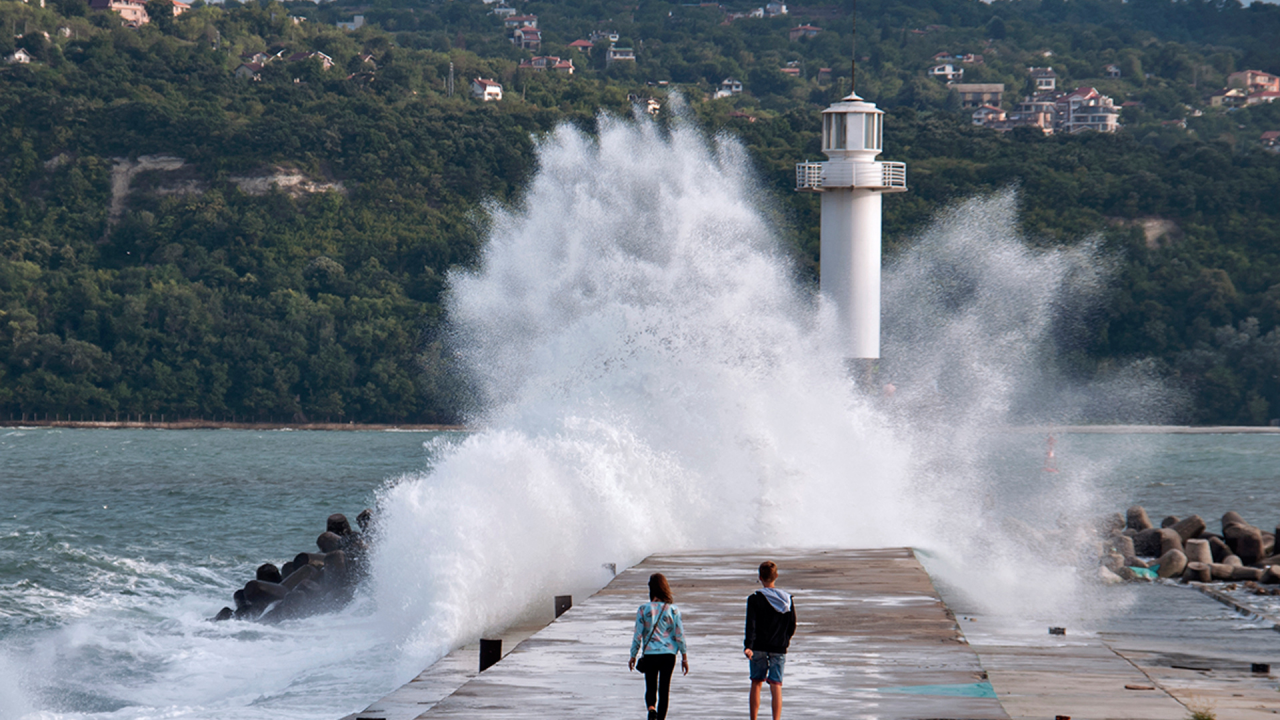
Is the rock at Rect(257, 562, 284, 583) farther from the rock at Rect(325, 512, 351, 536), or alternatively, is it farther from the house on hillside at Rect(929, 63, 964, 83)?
the house on hillside at Rect(929, 63, 964, 83)

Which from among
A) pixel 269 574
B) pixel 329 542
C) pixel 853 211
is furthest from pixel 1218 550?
pixel 269 574

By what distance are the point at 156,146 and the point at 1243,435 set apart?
249 feet

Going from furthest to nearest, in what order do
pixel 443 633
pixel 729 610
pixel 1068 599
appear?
pixel 1068 599 → pixel 443 633 → pixel 729 610

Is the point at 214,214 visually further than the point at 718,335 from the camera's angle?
Yes

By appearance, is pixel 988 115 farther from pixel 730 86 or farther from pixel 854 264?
pixel 854 264

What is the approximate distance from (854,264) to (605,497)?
9993 mm

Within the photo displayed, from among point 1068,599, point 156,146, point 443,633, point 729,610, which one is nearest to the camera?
point 729,610

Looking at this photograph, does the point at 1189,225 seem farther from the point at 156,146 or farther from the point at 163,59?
the point at 163,59

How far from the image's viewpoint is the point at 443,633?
14906 millimetres

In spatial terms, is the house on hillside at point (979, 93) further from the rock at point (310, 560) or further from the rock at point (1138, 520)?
the rock at point (310, 560)

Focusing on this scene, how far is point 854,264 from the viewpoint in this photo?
86.0ft

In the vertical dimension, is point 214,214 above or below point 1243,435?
above

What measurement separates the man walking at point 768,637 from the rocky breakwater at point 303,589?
1186cm

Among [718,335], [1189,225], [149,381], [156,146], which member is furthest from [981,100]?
[718,335]
